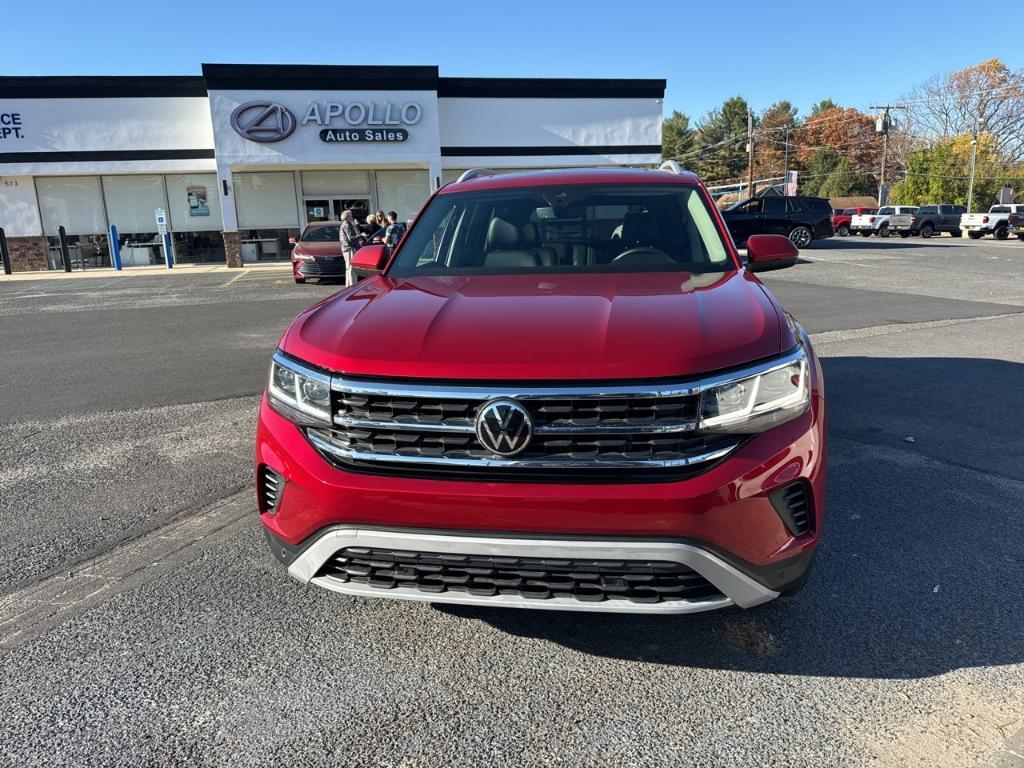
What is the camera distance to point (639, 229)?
3.77 meters

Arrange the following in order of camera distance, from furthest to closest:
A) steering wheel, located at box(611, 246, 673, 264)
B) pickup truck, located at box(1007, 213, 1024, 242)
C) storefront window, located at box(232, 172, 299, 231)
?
pickup truck, located at box(1007, 213, 1024, 242), storefront window, located at box(232, 172, 299, 231), steering wheel, located at box(611, 246, 673, 264)

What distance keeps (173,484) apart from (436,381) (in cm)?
279

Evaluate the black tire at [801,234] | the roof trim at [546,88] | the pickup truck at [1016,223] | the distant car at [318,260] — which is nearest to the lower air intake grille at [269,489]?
the distant car at [318,260]

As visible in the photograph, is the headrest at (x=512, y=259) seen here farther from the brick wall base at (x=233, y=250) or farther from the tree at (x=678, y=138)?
the tree at (x=678, y=138)

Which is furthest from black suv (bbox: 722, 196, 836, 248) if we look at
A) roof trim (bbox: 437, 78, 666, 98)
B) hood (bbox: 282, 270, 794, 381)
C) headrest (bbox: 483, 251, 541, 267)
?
hood (bbox: 282, 270, 794, 381)

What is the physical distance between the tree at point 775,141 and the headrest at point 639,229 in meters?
95.4

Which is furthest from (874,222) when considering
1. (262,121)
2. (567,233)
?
(567,233)

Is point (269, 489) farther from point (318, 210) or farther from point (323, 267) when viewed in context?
point (318, 210)

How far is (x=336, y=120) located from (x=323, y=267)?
360 inches

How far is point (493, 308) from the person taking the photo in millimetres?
2678

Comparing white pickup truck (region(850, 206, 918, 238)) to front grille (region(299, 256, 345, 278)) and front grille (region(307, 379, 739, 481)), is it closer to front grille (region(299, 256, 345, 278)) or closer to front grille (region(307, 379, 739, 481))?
front grille (region(299, 256, 345, 278))

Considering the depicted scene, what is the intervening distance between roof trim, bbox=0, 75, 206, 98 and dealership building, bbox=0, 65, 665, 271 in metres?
0.03

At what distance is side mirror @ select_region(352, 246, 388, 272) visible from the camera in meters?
3.97

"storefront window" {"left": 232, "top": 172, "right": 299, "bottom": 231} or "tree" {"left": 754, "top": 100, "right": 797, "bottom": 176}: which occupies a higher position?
"tree" {"left": 754, "top": 100, "right": 797, "bottom": 176}
